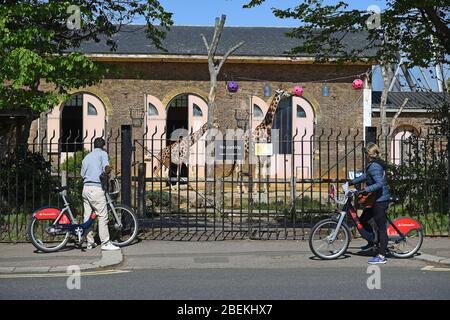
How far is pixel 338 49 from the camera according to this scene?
16.2 metres

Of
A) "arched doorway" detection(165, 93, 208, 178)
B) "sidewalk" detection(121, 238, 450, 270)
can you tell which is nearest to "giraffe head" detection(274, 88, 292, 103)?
"arched doorway" detection(165, 93, 208, 178)

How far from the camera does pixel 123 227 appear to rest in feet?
38.3

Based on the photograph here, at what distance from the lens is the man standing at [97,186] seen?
1077cm

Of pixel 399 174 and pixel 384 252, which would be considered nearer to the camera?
pixel 384 252

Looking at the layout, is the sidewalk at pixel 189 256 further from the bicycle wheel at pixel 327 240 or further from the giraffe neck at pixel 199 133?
the giraffe neck at pixel 199 133

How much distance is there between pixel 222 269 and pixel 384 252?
2.41 m

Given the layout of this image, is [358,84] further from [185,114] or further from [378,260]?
[378,260]

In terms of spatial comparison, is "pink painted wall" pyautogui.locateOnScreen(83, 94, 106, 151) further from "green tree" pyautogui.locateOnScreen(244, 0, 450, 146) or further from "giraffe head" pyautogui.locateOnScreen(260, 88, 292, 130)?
"green tree" pyautogui.locateOnScreen(244, 0, 450, 146)

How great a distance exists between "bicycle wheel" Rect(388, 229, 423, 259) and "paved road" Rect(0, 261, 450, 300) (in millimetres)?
559

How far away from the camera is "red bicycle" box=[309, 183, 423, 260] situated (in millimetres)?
9820

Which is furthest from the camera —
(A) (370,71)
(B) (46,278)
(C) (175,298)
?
(A) (370,71)

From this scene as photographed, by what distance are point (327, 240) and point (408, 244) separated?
4.32 feet
